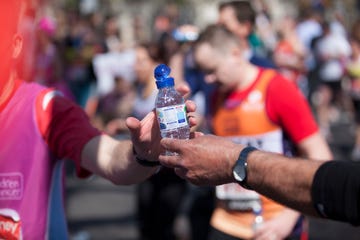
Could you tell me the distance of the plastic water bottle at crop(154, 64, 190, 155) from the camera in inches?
93.8

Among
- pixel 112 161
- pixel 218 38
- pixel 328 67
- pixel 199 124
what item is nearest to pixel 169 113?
pixel 112 161

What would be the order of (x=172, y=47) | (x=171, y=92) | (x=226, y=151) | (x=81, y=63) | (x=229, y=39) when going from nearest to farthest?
(x=226, y=151) → (x=171, y=92) → (x=229, y=39) → (x=172, y=47) → (x=81, y=63)

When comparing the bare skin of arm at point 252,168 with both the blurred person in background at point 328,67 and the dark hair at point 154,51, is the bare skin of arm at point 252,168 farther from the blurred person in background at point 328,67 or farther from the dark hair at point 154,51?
the blurred person in background at point 328,67

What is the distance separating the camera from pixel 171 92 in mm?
2564

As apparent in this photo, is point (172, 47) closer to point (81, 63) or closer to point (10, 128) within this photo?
point (10, 128)

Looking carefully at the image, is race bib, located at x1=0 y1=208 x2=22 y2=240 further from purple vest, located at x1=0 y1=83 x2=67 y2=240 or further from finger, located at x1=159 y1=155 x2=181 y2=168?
finger, located at x1=159 y1=155 x2=181 y2=168

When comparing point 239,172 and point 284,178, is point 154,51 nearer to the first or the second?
point 239,172

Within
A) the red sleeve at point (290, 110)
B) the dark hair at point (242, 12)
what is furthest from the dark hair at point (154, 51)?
the red sleeve at point (290, 110)

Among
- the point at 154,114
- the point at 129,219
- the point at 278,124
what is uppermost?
the point at 154,114

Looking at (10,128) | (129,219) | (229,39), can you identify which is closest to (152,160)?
(10,128)

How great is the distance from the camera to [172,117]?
238 cm

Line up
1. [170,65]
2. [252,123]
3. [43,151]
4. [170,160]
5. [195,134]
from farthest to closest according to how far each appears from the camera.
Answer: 1. [170,65]
2. [252,123]
3. [43,151]
4. [195,134]
5. [170,160]

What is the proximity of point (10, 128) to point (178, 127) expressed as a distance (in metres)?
0.64

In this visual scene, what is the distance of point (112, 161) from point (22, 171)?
0.32 meters
